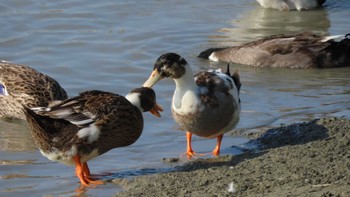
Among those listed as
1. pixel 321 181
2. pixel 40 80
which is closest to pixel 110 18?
pixel 40 80

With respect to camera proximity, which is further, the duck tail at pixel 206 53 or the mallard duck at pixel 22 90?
the duck tail at pixel 206 53

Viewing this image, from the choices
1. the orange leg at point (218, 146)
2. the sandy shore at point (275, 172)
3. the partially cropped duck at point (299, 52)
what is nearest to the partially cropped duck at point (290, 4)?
the partially cropped duck at point (299, 52)

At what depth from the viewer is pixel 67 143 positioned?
7348 millimetres

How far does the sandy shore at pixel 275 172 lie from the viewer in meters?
6.25

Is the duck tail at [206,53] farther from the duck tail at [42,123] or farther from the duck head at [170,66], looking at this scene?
the duck tail at [42,123]

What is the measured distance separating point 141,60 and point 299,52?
2129mm

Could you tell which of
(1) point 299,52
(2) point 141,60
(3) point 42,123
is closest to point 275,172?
(3) point 42,123

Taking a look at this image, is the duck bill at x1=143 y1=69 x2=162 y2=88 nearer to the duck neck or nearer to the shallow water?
the duck neck

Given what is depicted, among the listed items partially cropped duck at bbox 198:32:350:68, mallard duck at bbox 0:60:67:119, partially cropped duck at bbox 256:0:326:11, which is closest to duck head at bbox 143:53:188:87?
mallard duck at bbox 0:60:67:119

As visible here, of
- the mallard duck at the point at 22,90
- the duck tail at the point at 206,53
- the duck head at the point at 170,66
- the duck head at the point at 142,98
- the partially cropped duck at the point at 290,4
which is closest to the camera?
the duck head at the point at 142,98

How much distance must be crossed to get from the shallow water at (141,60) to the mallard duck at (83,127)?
27 cm

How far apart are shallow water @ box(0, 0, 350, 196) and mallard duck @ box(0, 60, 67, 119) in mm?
195

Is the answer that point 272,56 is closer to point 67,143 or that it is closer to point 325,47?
point 325,47

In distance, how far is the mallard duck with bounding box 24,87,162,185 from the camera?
24.0ft
